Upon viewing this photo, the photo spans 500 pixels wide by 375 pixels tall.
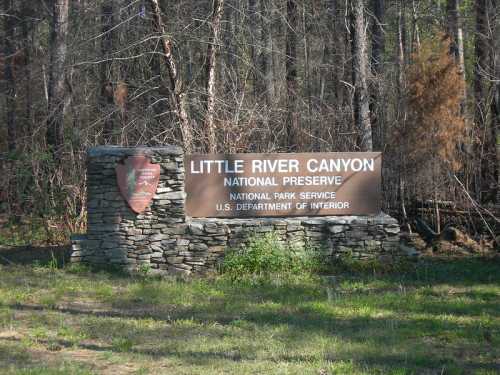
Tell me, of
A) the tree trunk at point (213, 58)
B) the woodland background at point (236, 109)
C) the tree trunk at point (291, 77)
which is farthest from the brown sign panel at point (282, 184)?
the tree trunk at point (291, 77)

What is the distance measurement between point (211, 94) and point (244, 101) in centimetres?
110

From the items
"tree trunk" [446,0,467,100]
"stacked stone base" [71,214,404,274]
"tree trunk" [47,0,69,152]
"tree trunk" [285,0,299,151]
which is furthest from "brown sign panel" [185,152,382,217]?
"tree trunk" [446,0,467,100]

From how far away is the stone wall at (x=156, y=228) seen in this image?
12.1 metres

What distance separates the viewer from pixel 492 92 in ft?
55.4

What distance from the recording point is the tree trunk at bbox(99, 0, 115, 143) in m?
16.7

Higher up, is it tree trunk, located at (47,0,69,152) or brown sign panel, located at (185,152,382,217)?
tree trunk, located at (47,0,69,152)

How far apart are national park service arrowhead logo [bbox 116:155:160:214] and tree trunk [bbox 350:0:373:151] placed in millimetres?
5891

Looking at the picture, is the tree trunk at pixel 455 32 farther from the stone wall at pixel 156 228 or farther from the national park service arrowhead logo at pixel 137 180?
the national park service arrowhead logo at pixel 137 180

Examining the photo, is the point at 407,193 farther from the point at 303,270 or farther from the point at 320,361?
the point at 320,361

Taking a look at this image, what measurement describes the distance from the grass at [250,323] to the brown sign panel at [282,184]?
56.8 inches

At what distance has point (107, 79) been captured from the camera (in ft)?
58.9

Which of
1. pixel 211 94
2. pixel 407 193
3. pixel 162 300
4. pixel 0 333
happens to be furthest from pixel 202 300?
pixel 407 193

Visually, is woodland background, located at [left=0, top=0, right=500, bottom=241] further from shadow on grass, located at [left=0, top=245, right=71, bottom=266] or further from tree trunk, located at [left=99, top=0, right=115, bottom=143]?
shadow on grass, located at [left=0, top=245, right=71, bottom=266]

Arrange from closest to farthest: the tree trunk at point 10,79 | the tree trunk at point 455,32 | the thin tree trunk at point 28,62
A: the tree trunk at point 455,32
the thin tree trunk at point 28,62
the tree trunk at point 10,79
